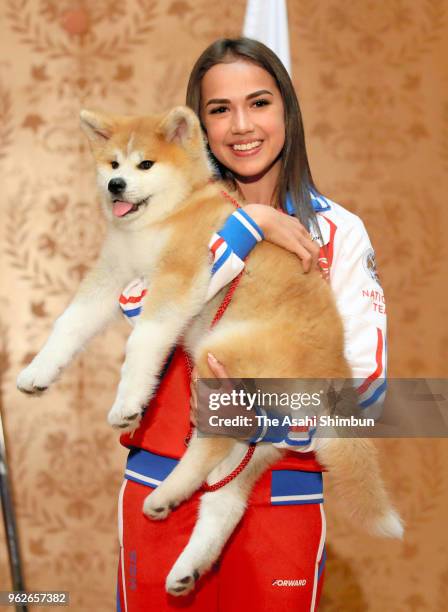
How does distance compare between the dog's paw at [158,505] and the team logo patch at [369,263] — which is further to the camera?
the team logo patch at [369,263]

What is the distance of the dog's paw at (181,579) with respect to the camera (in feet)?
4.14

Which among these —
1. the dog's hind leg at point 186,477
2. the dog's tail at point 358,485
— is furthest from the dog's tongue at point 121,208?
the dog's tail at point 358,485

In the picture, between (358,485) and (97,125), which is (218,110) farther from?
(358,485)

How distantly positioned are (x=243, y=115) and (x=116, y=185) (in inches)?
13.1

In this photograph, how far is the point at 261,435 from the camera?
1.31 metres

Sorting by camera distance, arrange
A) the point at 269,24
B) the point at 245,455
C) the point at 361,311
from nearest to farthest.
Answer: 1. the point at 245,455
2. the point at 361,311
3. the point at 269,24

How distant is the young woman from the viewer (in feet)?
4.37

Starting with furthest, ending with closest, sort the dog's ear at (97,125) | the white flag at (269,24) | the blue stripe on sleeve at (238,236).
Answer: the white flag at (269,24), the dog's ear at (97,125), the blue stripe on sleeve at (238,236)

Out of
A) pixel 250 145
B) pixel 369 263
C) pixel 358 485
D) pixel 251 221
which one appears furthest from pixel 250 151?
pixel 358 485

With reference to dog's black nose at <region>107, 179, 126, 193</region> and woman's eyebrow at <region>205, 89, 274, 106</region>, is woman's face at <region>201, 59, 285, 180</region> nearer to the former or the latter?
woman's eyebrow at <region>205, 89, 274, 106</region>

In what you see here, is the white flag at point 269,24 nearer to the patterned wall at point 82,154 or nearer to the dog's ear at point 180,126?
the patterned wall at point 82,154

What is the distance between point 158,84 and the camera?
264 centimetres

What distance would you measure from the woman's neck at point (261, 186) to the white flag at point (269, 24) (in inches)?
20.9

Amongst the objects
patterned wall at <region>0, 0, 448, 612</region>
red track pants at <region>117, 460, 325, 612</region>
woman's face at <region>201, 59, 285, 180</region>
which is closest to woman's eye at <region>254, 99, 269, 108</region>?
woman's face at <region>201, 59, 285, 180</region>
